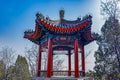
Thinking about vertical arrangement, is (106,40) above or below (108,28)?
below

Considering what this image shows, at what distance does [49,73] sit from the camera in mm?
10867

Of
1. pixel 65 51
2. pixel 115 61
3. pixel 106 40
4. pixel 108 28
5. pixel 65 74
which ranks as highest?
pixel 108 28

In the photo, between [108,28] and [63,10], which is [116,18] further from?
[63,10]

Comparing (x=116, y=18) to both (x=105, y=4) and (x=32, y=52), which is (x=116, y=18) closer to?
(x=105, y=4)

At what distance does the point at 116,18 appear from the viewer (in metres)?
14.3

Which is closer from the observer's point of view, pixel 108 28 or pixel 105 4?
pixel 105 4

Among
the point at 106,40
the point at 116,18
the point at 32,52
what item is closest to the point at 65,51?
the point at 106,40

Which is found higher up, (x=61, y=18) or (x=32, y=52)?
(x=61, y=18)

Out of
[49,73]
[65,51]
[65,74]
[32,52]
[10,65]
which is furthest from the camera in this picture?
[10,65]

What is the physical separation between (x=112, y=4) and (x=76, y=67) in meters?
6.52

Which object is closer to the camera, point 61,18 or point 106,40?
point 61,18

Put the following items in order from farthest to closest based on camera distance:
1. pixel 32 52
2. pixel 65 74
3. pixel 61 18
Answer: pixel 32 52 → pixel 61 18 → pixel 65 74

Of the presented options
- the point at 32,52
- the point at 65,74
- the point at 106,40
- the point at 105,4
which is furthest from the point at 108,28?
the point at 32,52

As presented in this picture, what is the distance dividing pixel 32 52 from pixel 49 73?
17.1 m
